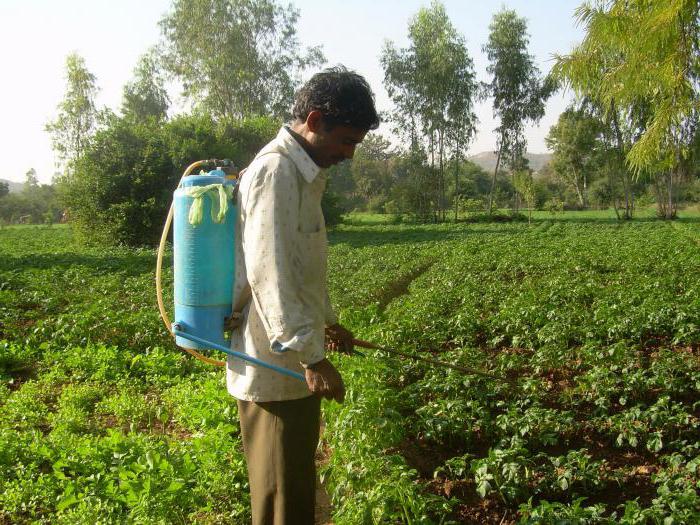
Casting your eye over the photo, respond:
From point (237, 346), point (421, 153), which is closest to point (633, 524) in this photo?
point (237, 346)

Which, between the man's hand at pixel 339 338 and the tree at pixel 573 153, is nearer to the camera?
the man's hand at pixel 339 338

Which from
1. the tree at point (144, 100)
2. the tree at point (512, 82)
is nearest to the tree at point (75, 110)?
the tree at point (144, 100)

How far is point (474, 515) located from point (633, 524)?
35.0 inches

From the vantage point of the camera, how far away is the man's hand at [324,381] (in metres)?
2.06

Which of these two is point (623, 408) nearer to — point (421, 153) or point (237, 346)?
point (237, 346)

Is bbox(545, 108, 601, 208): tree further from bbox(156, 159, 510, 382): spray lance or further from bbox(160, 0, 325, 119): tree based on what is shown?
bbox(156, 159, 510, 382): spray lance

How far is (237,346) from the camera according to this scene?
7.76 ft

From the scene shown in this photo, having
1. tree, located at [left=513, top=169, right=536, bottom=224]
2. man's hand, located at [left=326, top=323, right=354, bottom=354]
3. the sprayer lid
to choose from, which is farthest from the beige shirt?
tree, located at [left=513, top=169, right=536, bottom=224]

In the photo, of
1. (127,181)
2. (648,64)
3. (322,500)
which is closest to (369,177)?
(127,181)

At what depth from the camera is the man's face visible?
220 centimetres

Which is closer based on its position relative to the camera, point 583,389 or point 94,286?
point 583,389

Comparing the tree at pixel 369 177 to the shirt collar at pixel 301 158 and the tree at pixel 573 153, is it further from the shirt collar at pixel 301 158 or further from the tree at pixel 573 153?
the shirt collar at pixel 301 158

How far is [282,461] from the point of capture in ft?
7.18

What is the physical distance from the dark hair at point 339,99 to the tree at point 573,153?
5131 centimetres
